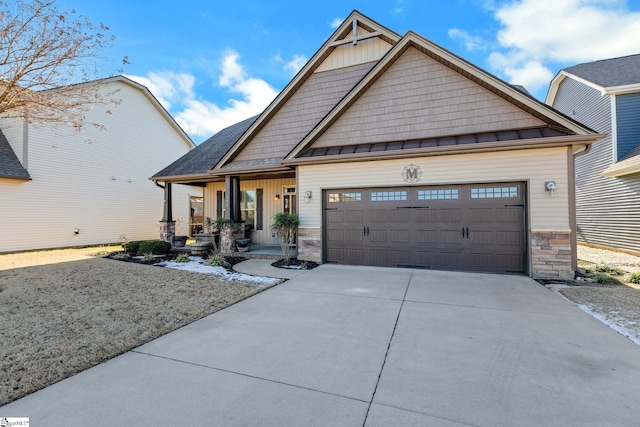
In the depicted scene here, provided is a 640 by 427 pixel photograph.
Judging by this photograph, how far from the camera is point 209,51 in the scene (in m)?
14.6

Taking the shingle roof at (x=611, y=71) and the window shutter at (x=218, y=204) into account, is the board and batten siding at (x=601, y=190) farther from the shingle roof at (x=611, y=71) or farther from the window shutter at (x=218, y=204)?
the window shutter at (x=218, y=204)

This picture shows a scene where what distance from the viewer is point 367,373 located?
2.82 meters

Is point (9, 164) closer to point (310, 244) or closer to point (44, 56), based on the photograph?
point (44, 56)

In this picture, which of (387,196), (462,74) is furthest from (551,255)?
(462,74)

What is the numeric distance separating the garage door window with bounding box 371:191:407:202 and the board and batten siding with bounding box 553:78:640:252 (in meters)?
8.37

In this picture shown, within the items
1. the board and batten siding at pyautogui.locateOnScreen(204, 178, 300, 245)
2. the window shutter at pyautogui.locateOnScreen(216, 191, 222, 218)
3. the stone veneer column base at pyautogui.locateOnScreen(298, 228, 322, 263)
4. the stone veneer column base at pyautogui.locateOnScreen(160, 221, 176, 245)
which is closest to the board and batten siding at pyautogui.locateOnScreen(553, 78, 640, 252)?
the stone veneer column base at pyautogui.locateOnScreen(298, 228, 322, 263)

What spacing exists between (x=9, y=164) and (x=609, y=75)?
24.7 meters

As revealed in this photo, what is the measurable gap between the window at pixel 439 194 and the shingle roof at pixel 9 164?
15.1 metres

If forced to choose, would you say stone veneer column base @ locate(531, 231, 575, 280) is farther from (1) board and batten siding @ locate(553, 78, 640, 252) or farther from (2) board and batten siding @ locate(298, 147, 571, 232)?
(1) board and batten siding @ locate(553, 78, 640, 252)

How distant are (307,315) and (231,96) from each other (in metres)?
27.1

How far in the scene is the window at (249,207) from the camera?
42.0 ft

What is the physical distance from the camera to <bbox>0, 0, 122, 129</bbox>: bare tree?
19.5 feet

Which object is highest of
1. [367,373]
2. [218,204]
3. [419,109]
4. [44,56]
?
[44,56]

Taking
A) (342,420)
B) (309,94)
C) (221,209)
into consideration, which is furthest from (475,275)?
(221,209)
